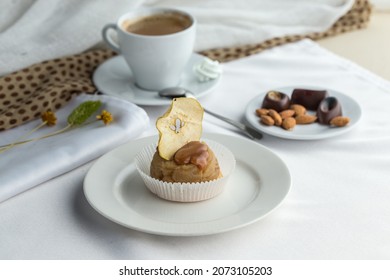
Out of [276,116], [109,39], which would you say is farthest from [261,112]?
[109,39]

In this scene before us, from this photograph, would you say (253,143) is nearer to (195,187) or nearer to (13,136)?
(195,187)

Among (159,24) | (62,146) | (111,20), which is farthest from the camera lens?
(111,20)

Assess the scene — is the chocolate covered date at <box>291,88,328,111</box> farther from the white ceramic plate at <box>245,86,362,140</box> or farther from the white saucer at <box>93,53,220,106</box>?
the white saucer at <box>93,53,220,106</box>

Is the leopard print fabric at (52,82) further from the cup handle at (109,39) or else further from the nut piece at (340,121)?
the nut piece at (340,121)

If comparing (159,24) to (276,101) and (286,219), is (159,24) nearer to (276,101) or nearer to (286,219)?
(276,101)

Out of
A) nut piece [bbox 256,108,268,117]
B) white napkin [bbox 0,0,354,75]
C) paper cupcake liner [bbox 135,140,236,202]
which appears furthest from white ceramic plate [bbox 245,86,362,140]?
white napkin [bbox 0,0,354,75]

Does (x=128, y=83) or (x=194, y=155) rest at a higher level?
(x=194, y=155)

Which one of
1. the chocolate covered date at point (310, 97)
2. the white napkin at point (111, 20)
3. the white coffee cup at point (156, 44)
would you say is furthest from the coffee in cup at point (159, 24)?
the chocolate covered date at point (310, 97)
